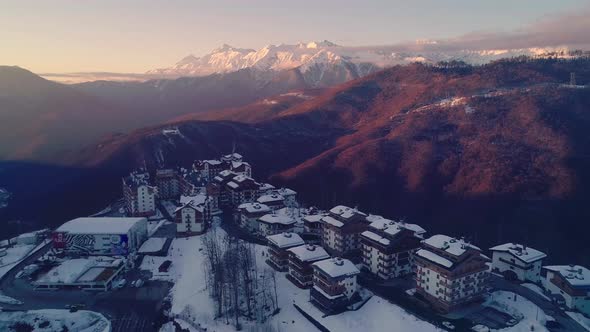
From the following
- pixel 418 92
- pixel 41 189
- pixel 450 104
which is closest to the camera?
pixel 41 189


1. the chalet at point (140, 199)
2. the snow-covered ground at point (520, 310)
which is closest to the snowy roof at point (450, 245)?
the snow-covered ground at point (520, 310)

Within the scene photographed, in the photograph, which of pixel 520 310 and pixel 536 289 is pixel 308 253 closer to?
pixel 520 310

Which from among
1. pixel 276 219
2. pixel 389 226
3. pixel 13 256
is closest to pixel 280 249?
pixel 276 219

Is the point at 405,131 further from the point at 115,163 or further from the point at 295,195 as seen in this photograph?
the point at 115,163

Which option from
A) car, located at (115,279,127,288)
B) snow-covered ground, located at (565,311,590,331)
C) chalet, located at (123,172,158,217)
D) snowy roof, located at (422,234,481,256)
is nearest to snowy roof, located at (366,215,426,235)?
snowy roof, located at (422,234,481,256)

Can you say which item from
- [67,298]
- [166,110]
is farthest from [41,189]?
[166,110]

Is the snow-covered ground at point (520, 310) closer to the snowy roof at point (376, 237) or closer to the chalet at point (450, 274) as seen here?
the chalet at point (450, 274)
